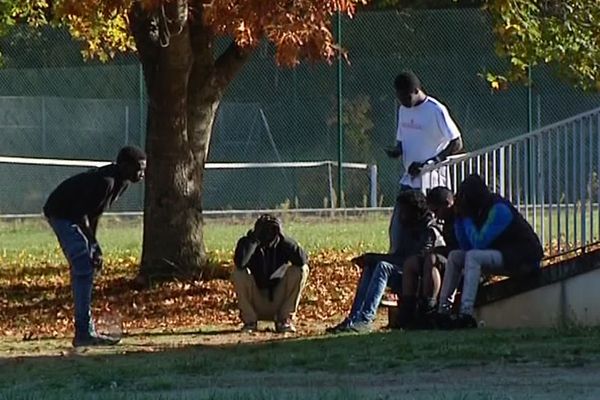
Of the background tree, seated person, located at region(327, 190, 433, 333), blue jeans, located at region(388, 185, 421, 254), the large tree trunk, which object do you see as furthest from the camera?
the large tree trunk

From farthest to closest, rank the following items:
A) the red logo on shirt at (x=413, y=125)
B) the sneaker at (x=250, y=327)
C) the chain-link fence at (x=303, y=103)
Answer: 1. the chain-link fence at (x=303, y=103)
2. the sneaker at (x=250, y=327)
3. the red logo on shirt at (x=413, y=125)

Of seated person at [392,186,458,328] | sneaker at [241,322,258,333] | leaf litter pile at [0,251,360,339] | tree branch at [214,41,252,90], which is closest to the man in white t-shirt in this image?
seated person at [392,186,458,328]

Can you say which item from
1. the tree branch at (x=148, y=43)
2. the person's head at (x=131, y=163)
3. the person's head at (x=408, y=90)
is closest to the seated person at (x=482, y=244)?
the person's head at (x=408, y=90)

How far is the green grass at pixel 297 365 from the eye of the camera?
419 inches

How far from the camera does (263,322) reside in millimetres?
15859

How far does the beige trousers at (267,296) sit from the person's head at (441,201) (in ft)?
5.30

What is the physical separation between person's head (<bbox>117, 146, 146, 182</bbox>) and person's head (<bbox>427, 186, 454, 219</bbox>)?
8.03 feet

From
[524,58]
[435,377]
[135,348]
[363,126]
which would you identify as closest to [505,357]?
[435,377]

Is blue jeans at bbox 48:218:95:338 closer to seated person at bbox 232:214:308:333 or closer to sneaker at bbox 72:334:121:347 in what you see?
sneaker at bbox 72:334:121:347

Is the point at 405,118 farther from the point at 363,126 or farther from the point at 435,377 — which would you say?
the point at 363,126

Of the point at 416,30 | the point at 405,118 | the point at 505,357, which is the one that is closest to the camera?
the point at 505,357

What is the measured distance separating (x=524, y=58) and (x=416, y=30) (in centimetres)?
947

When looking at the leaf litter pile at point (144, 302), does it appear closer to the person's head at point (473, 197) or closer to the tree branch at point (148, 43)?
the person's head at point (473, 197)

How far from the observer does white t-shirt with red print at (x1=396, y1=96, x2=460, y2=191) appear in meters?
15.1
